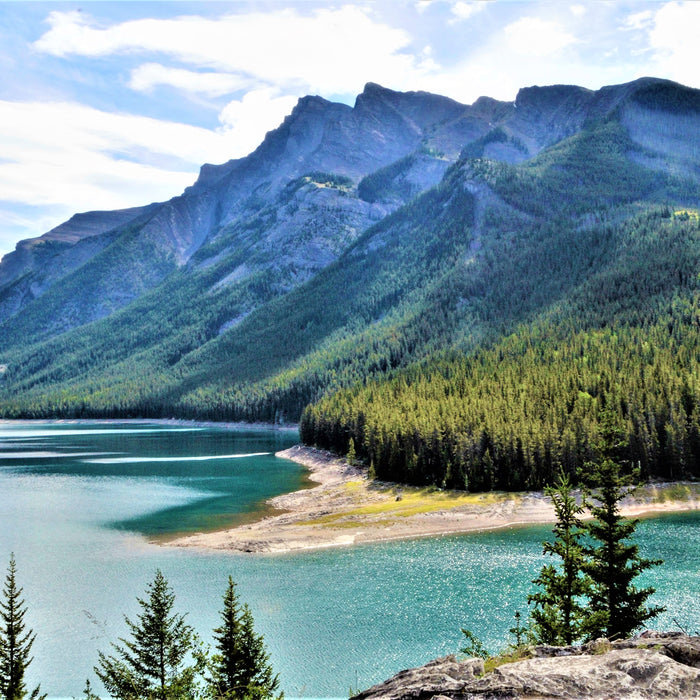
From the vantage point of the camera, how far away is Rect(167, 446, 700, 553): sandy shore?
7900 centimetres

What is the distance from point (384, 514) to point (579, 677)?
7889cm

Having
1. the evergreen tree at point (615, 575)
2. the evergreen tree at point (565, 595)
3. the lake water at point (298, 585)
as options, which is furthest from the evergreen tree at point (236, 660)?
the evergreen tree at point (615, 575)

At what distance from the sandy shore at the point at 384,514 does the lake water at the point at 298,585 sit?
4134 mm

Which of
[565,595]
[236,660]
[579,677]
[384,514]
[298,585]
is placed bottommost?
[298,585]

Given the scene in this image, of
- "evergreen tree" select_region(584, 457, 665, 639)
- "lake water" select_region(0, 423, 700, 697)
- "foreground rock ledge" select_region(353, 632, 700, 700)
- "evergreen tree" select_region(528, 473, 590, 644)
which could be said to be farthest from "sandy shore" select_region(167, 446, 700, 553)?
"foreground rock ledge" select_region(353, 632, 700, 700)

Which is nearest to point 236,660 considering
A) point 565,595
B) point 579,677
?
point 565,595

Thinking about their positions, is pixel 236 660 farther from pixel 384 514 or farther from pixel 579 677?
pixel 384 514

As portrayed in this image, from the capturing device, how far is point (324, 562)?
69.7 m

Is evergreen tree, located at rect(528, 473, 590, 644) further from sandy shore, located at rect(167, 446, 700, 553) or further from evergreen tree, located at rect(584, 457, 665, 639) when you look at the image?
sandy shore, located at rect(167, 446, 700, 553)

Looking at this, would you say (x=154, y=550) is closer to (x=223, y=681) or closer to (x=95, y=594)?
(x=95, y=594)

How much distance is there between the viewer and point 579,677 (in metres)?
14.4

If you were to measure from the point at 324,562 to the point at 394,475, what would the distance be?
4799 cm

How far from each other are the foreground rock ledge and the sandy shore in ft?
204

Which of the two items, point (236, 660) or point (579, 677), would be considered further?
point (236, 660)
